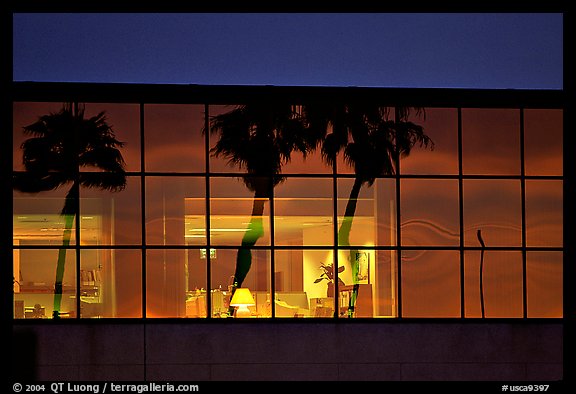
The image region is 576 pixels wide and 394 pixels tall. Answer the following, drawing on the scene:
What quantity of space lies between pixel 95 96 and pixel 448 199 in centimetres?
854

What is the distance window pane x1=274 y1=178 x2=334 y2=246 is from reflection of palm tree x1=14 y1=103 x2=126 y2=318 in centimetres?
370

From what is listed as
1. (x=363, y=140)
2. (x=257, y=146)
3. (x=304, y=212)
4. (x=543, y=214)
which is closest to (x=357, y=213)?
(x=304, y=212)

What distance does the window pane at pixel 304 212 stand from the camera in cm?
1989

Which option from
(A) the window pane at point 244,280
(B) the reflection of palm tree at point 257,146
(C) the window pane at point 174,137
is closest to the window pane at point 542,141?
(B) the reflection of palm tree at point 257,146

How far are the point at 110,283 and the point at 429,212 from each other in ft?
25.0

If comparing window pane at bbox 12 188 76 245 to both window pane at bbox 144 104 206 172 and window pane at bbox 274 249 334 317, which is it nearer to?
window pane at bbox 144 104 206 172

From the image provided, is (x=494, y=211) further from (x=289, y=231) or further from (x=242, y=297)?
(x=242, y=297)

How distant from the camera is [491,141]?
20375 millimetres

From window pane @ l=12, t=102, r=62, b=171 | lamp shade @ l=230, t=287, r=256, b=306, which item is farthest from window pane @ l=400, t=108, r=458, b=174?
window pane @ l=12, t=102, r=62, b=171

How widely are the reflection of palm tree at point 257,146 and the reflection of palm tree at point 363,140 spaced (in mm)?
572

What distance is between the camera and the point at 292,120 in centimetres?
2006

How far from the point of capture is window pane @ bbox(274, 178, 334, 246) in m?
19.9
